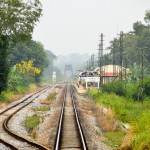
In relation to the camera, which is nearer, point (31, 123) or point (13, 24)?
point (31, 123)

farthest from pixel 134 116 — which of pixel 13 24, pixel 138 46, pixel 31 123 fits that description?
pixel 138 46

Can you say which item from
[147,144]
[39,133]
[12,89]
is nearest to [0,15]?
[12,89]

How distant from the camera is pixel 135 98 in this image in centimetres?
4025

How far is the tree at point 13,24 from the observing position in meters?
42.9

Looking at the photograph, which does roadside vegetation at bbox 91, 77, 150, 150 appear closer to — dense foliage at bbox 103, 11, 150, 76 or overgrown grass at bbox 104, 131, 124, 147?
overgrown grass at bbox 104, 131, 124, 147

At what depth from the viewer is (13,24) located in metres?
43.7

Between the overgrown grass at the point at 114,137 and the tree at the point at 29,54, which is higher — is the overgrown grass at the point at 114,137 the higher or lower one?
the lower one

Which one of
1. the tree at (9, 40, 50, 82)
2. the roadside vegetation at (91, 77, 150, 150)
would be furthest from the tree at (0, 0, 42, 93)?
the tree at (9, 40, 50, 82)

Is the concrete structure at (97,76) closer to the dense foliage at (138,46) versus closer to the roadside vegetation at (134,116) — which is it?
the roadside vegetation at (134,116)

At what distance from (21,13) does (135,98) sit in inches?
665

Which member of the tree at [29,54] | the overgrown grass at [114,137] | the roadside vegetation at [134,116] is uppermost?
the tree at [29,54]

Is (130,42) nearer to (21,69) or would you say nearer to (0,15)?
(21,69)

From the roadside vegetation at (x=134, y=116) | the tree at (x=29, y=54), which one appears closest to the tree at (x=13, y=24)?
the roadside vegetation at (x=134, y=116)

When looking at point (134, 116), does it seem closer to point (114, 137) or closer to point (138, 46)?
point (114, 137)
